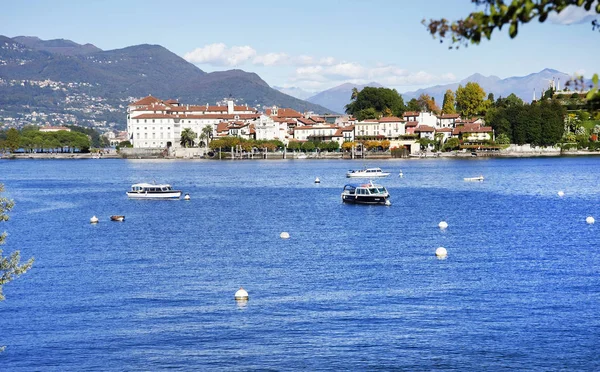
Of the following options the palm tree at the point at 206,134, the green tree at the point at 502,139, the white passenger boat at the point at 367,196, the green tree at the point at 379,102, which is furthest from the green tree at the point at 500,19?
the palm tree at the point at 206,134

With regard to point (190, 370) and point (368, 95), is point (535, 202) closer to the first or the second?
point (190, 370)

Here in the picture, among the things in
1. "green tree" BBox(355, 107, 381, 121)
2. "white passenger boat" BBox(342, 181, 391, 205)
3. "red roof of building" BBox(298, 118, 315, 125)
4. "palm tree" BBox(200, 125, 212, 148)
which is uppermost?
"green tree" BBox(355, 107, 381, 121)

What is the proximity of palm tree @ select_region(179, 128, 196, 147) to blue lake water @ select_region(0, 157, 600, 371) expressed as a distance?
11551 centimetres

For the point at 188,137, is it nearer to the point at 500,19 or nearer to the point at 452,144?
the point at 452,144

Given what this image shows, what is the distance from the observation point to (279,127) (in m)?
158

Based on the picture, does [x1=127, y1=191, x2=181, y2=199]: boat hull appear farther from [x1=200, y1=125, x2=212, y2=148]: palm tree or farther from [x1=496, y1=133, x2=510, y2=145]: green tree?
[x1=200, y1=125, x2=212, y2=148]: palm tree

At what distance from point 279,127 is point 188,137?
796 inches

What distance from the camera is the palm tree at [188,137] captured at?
167m

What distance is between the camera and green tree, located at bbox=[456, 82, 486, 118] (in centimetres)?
15650

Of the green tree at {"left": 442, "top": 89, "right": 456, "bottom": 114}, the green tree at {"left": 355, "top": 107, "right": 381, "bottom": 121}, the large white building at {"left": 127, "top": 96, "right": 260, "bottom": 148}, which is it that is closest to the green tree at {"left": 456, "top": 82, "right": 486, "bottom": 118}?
the green tree at {"left": 442, "top": 89, "right": 456, "bottom": 114}

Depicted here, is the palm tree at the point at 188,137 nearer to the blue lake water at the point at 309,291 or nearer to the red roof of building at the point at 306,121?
the red roof of building at the point at 306,121

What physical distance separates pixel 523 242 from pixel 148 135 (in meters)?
144

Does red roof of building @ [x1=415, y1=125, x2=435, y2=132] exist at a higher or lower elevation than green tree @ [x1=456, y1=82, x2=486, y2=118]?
lower

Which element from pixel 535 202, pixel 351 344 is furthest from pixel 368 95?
pixel 351 344
